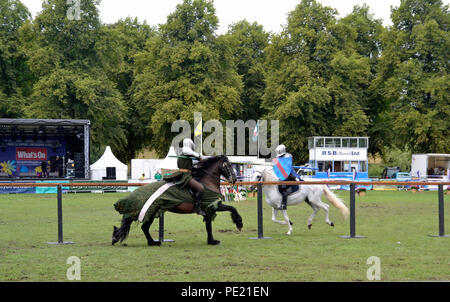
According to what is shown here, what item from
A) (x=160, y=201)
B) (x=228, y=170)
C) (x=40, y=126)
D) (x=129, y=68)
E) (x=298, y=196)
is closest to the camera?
(x=160, y=201)

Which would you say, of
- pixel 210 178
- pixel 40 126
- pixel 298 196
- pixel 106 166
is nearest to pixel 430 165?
pixel 106 166

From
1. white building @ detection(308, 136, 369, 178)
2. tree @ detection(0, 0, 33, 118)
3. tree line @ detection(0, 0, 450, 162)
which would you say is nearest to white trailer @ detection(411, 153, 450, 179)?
tree line @ detection(0, 0, 450, 162)

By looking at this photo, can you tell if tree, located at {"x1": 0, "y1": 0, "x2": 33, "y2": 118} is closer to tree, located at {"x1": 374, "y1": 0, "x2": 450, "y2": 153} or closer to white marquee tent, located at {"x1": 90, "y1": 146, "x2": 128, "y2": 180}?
white marquee tent, located at {"x1": 90, "y1": 146, "x2": 128, "y2": 180}

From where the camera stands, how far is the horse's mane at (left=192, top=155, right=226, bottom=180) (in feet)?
42.1

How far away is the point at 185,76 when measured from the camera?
50.1 meters

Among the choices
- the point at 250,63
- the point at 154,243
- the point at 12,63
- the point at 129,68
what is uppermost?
the point at 250,63

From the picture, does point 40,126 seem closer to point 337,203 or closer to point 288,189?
point 288,189

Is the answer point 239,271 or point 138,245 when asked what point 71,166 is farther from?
point 239,271

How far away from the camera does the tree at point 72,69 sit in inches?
1809

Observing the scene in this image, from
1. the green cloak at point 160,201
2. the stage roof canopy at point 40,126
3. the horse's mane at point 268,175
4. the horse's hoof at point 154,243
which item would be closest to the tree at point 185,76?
the stage roof canopy at point 40,126

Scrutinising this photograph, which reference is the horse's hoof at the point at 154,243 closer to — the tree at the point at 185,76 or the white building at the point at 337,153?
the white building at the point at 337,153

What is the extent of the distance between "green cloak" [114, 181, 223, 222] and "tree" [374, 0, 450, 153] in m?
38.4

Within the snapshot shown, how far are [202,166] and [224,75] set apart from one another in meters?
39.2

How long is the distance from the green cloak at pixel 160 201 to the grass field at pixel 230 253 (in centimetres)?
75
